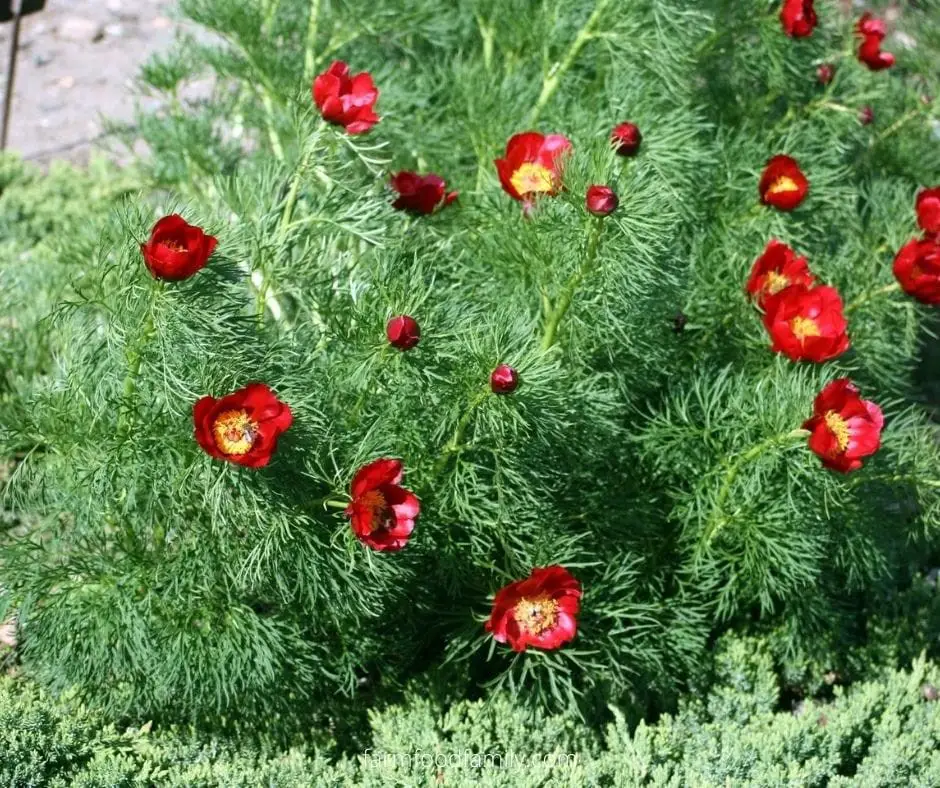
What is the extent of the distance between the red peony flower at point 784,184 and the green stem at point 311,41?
1.01m

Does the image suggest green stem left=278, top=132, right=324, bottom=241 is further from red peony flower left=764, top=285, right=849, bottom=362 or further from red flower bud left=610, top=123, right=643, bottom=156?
red peony flower left=764, top=285, right=849, bottom=362

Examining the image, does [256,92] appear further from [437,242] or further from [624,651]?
[624,651]

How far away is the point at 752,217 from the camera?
259 cm

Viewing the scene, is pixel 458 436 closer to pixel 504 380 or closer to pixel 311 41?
pixel 504 380

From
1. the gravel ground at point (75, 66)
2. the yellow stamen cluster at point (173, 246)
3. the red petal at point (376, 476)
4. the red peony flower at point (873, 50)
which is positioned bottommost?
the gravel ground at point (75, 66)

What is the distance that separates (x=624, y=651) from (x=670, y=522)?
28 cm

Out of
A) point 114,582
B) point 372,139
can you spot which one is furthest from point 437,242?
point 114,582

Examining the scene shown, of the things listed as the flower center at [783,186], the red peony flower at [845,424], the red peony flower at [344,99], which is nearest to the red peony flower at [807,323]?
the red peony flower at [845,424]

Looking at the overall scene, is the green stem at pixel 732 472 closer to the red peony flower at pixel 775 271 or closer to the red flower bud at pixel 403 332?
the red peony flower at pixel 775 271

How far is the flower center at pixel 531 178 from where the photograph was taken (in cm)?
221

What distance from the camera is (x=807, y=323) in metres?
2.16

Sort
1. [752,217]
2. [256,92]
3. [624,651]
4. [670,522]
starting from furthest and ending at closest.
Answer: [256,92] → [752,217] → [670,522] → [624,651]

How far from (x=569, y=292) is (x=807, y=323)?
0.42 metres

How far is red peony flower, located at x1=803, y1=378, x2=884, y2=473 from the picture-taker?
1998 millimetres
